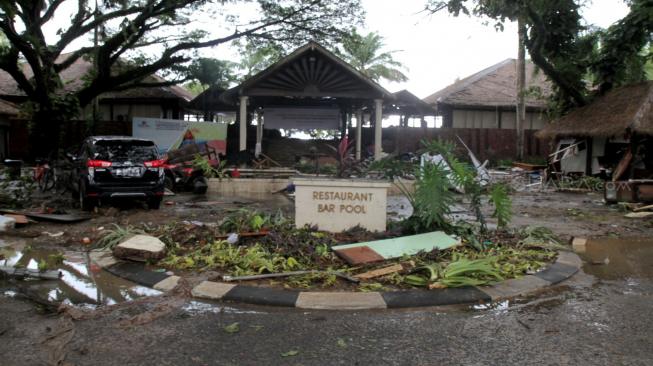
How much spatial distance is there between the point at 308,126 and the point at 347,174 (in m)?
15.4

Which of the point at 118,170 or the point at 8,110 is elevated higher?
the point at 8,110

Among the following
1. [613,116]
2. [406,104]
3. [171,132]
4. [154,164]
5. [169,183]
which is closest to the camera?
[154,164]

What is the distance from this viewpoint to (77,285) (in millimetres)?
5410

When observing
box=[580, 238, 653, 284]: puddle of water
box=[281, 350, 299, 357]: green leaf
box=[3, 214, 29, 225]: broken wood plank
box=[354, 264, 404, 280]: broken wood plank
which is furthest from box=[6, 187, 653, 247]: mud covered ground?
box=[281, 350, 299, 357]: green leaf

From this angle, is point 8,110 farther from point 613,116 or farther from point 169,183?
point 613,116

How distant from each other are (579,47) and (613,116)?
4.10m

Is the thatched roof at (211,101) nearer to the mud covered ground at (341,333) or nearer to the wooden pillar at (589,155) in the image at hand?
the wooden pillar at (589,155)

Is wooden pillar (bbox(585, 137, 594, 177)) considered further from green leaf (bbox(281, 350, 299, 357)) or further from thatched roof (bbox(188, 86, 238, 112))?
green leaf (bbox(281, 350, 299, 357))

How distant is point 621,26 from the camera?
733 inches

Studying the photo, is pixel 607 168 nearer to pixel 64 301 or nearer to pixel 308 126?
pixel 308 126

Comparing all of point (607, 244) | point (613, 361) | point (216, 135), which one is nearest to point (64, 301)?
point (613, 361)

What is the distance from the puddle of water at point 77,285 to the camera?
4.97m

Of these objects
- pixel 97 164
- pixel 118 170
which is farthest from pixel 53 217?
pixel 118 170

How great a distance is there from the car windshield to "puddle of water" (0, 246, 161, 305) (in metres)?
4.06
